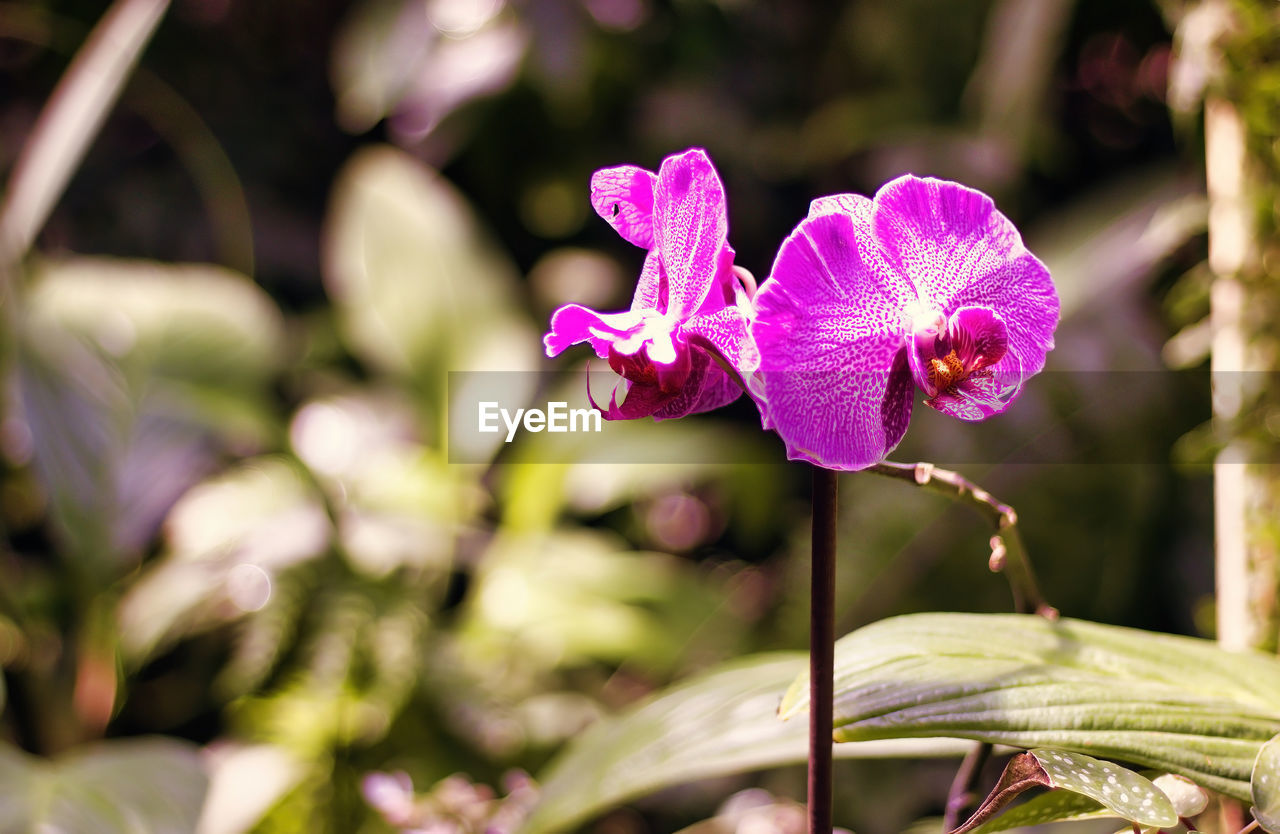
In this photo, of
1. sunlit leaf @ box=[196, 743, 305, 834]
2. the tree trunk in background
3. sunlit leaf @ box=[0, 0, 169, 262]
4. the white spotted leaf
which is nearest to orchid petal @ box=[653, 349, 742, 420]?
the white spotted leaf

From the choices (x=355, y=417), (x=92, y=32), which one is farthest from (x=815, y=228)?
(x=92, y=32)

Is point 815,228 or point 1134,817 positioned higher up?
point 815,228

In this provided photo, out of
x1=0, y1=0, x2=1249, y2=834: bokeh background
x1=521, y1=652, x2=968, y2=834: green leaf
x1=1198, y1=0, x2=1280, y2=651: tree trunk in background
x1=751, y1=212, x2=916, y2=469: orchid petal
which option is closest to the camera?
x1=751, y1=212, x2=916, y2=469: orchid petal

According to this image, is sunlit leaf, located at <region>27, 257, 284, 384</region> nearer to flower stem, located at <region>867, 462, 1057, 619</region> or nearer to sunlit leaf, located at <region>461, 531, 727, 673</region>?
sunlit leaf, located at <region>461, 531, 727, 673</region>

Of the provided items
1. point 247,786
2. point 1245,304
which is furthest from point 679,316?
point 247,786

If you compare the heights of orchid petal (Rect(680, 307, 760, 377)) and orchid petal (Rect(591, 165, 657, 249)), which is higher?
orchid petal (Rect(591, 165, 657, 249))

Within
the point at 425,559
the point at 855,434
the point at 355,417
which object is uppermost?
the point at 855,434

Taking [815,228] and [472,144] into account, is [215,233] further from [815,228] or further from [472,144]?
[815,228]
